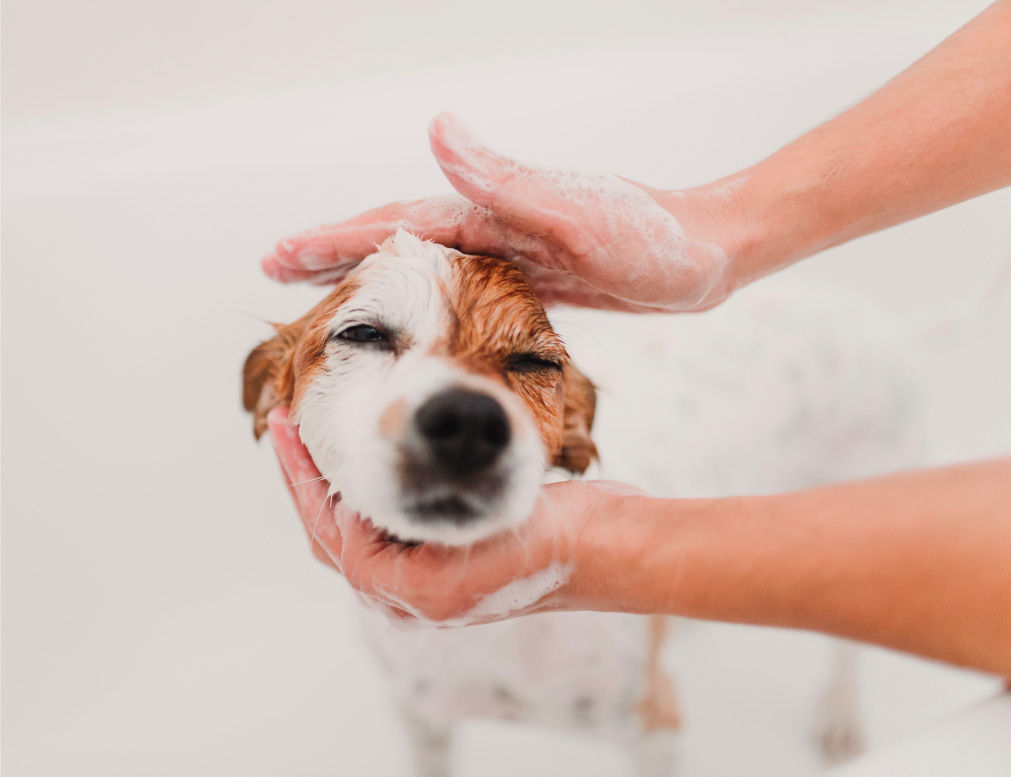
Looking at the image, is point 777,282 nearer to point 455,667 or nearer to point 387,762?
point 455,667

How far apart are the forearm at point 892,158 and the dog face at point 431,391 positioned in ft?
1.35

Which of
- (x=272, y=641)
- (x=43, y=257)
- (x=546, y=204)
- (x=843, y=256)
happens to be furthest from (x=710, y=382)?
(x=43, y=257)

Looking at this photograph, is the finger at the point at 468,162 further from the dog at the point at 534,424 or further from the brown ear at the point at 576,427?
the brown ear at the point at 576,427

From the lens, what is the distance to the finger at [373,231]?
129cm

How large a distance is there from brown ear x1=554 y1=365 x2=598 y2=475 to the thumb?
30cm

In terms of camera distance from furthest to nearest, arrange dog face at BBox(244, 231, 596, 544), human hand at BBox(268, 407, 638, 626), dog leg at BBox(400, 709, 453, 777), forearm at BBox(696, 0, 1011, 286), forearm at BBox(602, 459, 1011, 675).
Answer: dog leg at BBox(400, 709, 453, 777)
forearm at BBox(696, 0, 1011, 286)
human hand at BBox(268, 407, 638, 626)
dog face at BBox(244, 231, 596, 544)
forearm at BBox(602, 459, 1011, 675)

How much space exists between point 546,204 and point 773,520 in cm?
55

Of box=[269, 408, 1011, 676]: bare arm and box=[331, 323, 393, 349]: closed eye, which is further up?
box=[331, 323, 393, 349]: closed eye

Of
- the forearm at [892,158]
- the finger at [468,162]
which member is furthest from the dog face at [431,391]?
the forearm at [892,158]

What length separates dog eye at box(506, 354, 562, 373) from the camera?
117cm

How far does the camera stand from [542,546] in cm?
110

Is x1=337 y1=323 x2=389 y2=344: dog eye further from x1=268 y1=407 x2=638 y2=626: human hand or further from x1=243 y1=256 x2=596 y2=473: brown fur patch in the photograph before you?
x1=268 y1=407 x2=638 y2=626: human hand

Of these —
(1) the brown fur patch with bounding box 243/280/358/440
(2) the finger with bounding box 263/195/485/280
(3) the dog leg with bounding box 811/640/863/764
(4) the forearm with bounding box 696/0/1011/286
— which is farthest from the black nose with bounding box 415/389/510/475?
(3) the dog leg with bounding box 811/640/863/764

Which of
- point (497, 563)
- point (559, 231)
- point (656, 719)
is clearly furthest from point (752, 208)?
point (656, 719)
